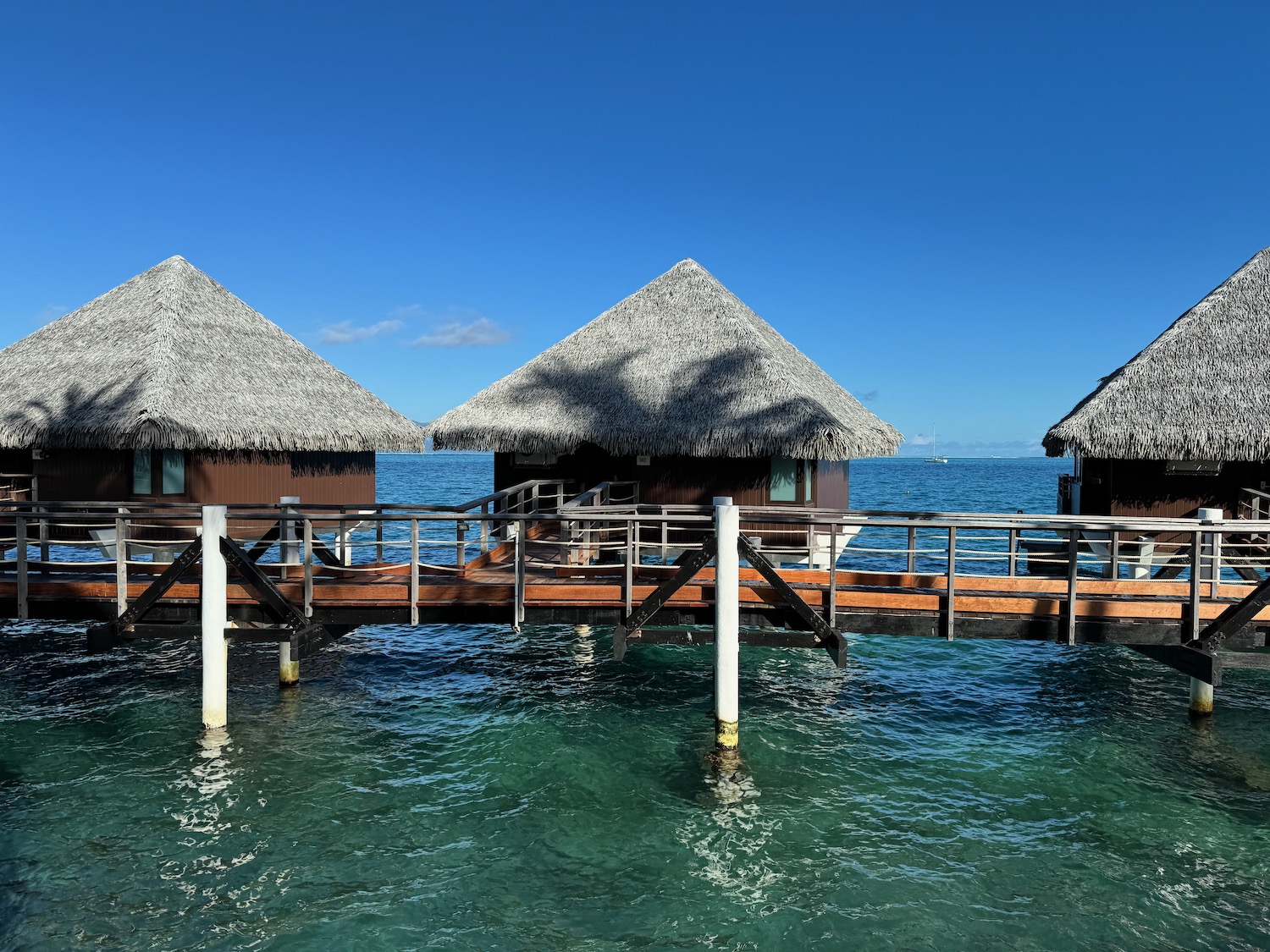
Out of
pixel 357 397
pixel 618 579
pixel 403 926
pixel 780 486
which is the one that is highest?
pixel 357 397

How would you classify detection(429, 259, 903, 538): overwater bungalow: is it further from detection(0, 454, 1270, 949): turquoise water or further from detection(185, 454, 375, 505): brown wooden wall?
detection(185, 454, 375, 505): brown wooden wall

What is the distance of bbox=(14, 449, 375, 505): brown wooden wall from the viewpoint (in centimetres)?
1895

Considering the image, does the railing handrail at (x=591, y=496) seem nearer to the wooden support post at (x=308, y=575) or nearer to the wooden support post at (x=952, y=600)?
the wooden support post at (x=308, y=575)

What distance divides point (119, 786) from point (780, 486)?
462 inches

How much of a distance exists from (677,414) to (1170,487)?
9.63 metres

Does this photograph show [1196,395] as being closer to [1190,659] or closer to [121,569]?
[1190,659]

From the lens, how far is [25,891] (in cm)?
746

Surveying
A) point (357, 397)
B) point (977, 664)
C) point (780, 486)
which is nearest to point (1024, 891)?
point (977, 664)

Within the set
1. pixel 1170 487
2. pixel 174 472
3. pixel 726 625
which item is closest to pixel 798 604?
pixel 726 625

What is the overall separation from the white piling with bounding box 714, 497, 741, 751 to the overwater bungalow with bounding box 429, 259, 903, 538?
6464 millimetres

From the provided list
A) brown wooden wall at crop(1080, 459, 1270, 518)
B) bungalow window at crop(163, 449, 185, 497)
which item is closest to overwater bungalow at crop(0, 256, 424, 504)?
bungalow window at crop(163, 449, 185, 497)

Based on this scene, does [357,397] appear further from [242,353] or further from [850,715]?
[850,715]

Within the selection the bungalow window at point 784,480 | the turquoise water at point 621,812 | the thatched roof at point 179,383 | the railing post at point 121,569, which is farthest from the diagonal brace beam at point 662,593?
the thatched roof at point 179,383

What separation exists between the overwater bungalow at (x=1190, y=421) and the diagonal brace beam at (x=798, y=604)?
9.45m
